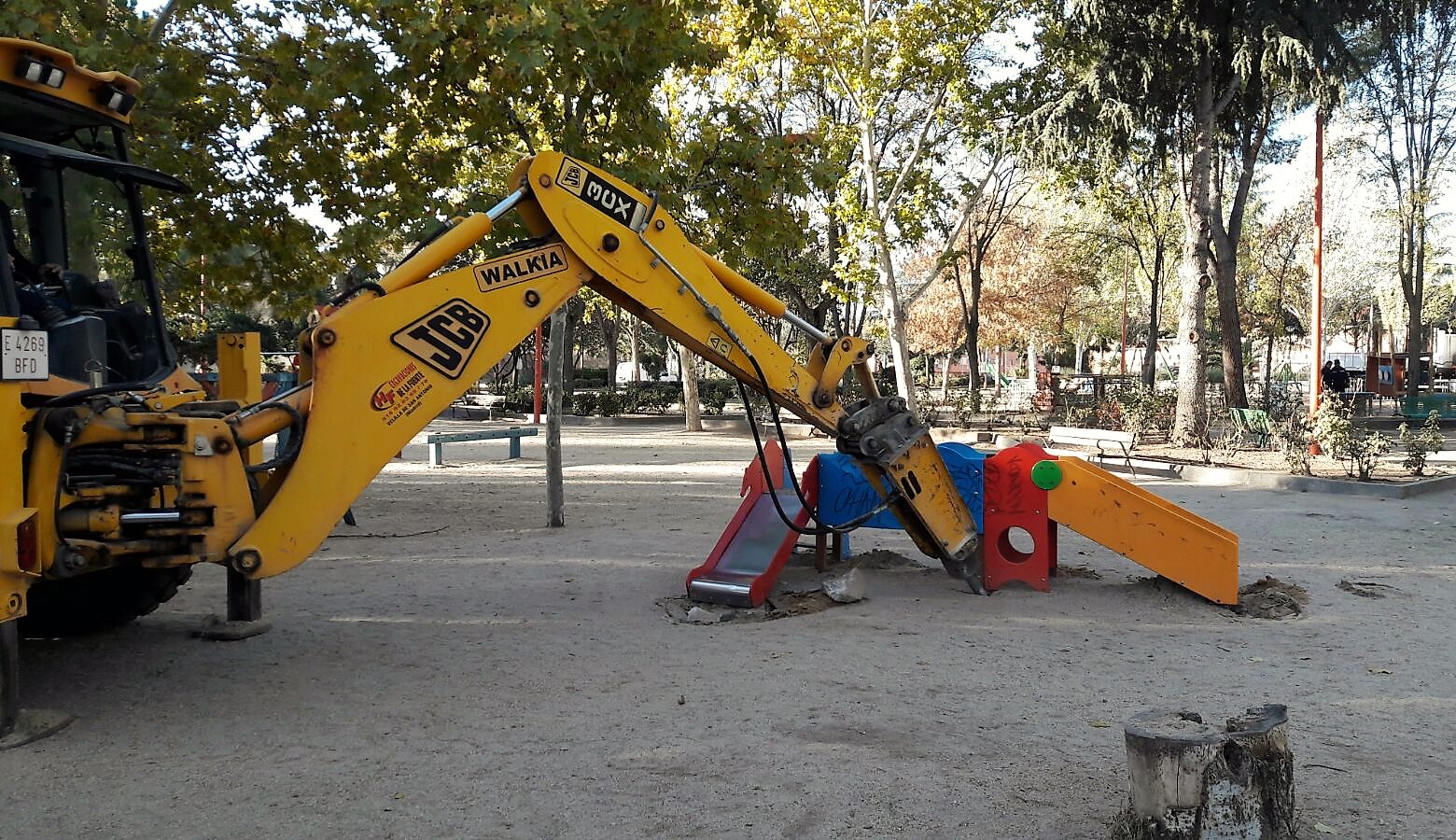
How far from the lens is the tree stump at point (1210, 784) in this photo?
359 cm

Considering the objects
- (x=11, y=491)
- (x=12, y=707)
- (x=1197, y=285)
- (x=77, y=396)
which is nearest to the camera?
(x=11, y=491)

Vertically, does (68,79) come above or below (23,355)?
above

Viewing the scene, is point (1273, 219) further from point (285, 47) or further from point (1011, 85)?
point (285, 47)

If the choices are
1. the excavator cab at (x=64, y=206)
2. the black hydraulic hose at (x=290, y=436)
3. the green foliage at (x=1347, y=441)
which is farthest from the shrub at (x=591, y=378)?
the black hydraulic hose at (x=290, y=436)

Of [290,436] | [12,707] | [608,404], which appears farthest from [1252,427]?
[12,707]

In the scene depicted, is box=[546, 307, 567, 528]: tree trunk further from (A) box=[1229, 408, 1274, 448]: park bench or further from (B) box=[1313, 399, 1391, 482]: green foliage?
(A) box=[1229, 408, 1274, 448]: park bench

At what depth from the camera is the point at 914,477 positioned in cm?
758

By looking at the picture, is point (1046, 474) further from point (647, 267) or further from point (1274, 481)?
point (1274, 481)

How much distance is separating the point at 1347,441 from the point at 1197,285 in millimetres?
4589

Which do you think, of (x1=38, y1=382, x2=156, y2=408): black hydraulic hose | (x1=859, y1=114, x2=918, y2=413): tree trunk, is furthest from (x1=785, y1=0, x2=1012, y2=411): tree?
(x1=38, y1=382, x2=156, y2=408): black hydraulic hose

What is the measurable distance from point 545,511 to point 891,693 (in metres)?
7.80

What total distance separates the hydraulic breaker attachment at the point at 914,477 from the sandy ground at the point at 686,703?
40 cm

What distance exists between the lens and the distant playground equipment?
25.5 feet

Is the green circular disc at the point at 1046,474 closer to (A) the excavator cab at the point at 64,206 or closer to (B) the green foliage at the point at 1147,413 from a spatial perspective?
(A) the excavator cab at the point at 64,206
